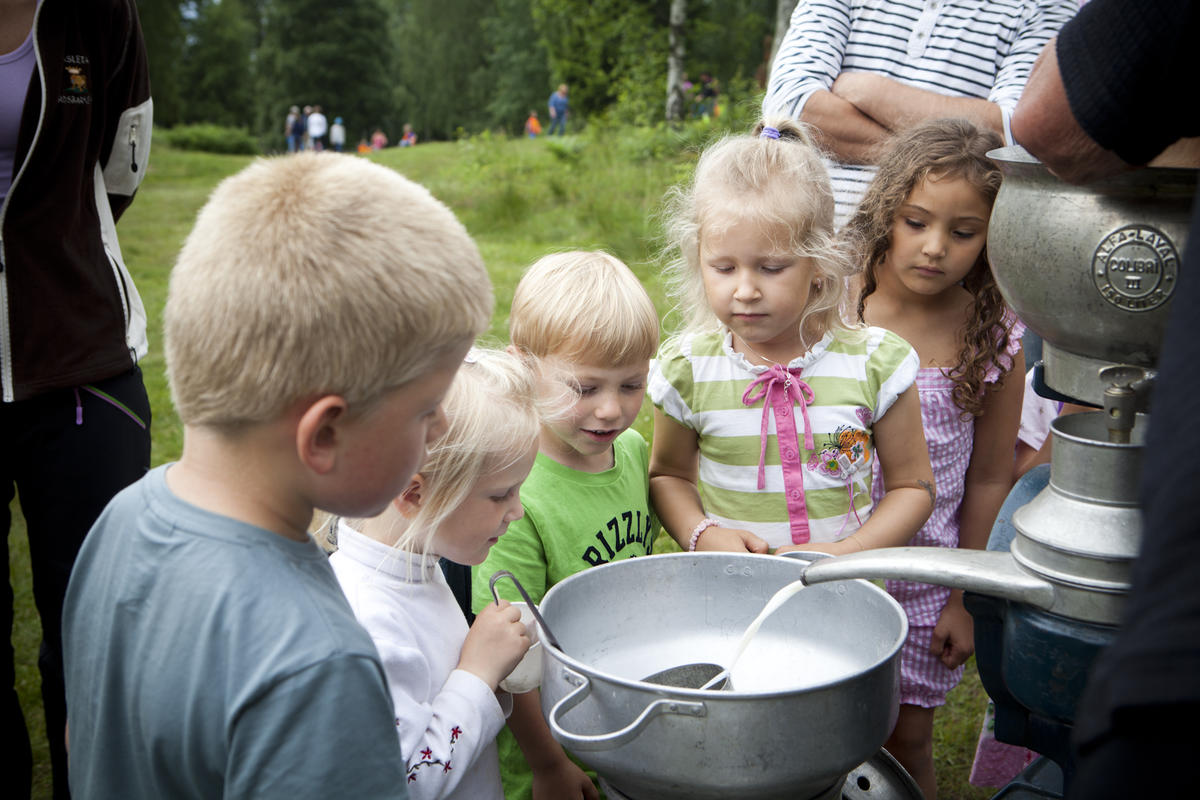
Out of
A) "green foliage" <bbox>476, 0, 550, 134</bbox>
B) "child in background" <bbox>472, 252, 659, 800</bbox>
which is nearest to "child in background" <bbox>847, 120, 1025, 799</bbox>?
"child in background" <bbox>472, 252, 659, 800</bbox>

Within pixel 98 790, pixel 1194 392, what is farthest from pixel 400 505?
pixel 1194 392

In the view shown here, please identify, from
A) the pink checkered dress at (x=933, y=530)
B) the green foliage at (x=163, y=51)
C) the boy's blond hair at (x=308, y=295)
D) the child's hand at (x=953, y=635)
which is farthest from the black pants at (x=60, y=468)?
the green foliage at (x=163, y=51)

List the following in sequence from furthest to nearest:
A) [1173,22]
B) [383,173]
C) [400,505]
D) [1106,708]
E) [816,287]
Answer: [816,287] < [400,505] < [383,173] < [1173,22] < [1106,708]

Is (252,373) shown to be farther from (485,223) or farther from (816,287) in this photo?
(485,223)

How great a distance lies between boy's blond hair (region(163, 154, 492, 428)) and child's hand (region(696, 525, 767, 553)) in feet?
3.32

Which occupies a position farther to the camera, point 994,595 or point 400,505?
point 400,505

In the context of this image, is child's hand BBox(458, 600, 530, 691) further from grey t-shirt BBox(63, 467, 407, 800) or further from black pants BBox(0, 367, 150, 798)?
black pants BBox(0, 367, 150, 798)

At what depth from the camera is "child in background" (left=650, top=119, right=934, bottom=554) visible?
2078 millimetres

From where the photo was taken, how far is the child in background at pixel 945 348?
2.29 meters

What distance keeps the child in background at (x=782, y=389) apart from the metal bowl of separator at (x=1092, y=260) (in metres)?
0.98

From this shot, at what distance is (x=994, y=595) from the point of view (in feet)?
3.44

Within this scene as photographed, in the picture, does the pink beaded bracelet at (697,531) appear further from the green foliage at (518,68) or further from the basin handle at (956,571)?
the green foliage at (518,68)

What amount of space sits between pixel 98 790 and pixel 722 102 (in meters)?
13.0

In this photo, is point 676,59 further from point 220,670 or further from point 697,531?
point 220,670
